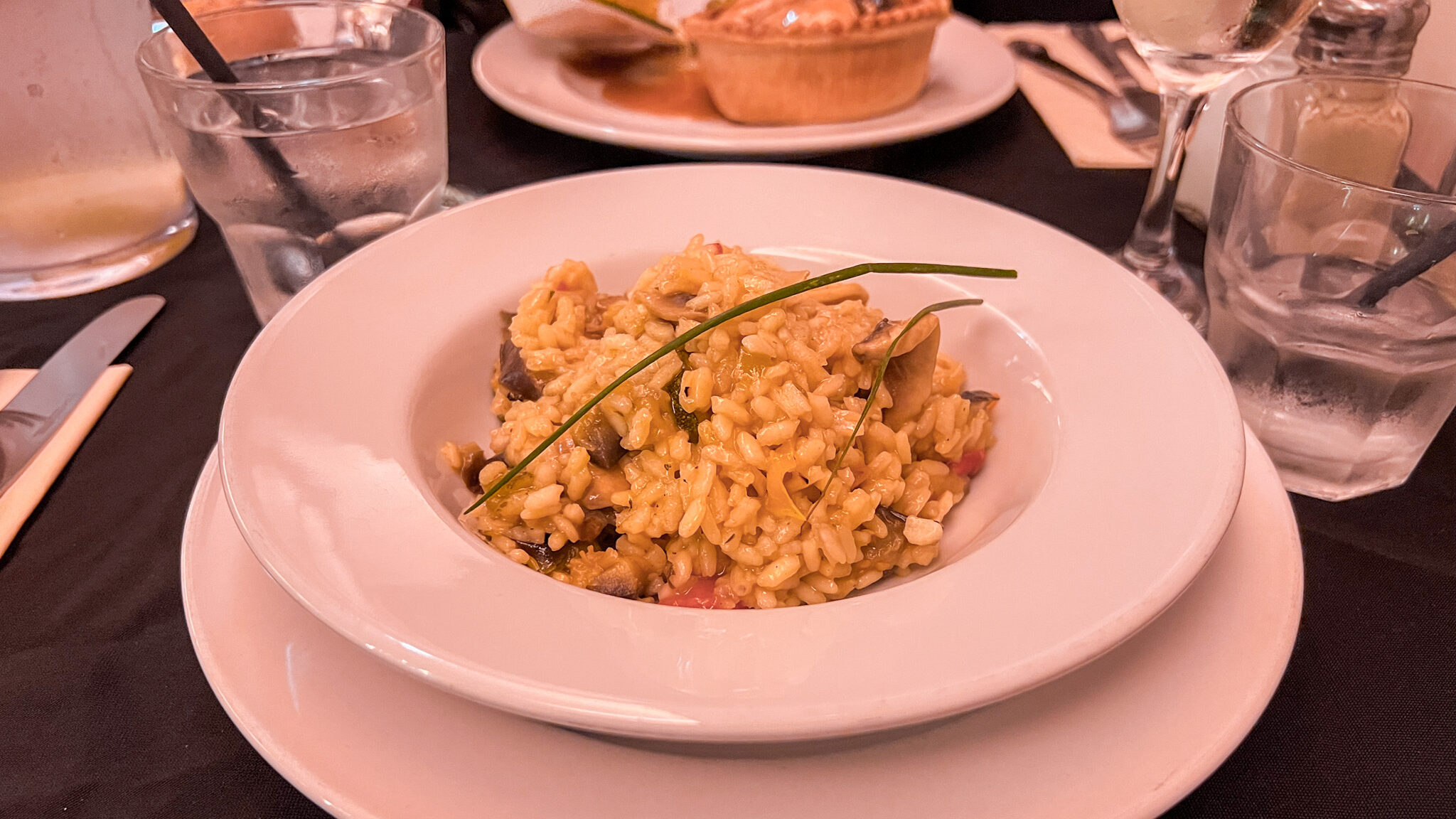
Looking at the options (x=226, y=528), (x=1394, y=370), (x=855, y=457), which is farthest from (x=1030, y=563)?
(x=226, y=528)

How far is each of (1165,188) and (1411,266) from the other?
0.66 metres

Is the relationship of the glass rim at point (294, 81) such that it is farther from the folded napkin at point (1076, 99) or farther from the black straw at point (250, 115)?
the folded napkin at point (1076, 99)

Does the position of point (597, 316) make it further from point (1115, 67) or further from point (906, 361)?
point (1115, 67)

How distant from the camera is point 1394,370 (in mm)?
1447

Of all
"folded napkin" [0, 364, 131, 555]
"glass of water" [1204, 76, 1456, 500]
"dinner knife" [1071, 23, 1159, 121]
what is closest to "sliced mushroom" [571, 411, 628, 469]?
"folded napkin" [0, 364, 131, 555]

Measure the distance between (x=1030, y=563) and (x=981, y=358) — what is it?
668 mm

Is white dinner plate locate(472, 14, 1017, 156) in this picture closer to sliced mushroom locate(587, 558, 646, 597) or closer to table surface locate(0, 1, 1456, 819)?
table surface locate(0, 1, 1456, 819)

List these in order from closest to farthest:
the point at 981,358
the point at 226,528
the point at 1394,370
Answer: the point at 226,528, the point at 1394,370, the point at 981,358

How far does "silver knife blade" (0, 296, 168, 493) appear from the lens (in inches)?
60.7

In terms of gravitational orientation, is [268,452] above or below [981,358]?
above

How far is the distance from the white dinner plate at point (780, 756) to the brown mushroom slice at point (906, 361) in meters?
0.49

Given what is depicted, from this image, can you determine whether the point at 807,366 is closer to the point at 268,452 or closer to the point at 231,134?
the point at 268,452

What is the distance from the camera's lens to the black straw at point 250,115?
1702mm

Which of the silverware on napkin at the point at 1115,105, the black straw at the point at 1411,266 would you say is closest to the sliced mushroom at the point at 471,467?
the black straw at the point at 1411,266
